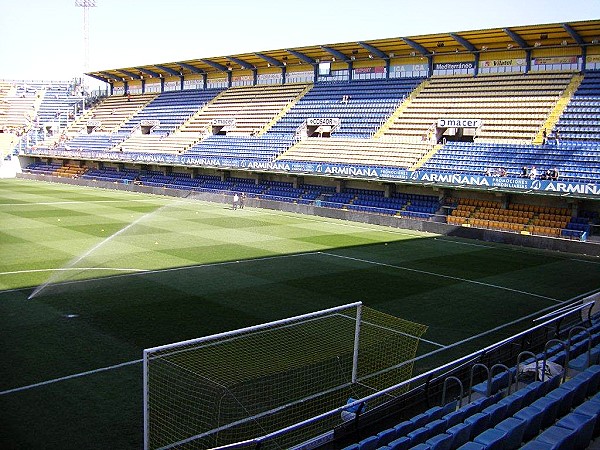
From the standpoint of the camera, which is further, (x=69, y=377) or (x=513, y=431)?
(x=69, y=377)

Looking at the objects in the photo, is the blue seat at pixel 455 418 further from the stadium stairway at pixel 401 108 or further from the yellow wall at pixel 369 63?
the yellow wall at pixel 369 63

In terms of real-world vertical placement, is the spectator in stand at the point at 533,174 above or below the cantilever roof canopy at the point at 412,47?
below

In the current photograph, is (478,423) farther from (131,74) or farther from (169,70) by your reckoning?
(131,74)

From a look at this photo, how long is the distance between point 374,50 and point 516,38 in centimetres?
1133

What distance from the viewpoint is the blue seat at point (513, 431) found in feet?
20.0

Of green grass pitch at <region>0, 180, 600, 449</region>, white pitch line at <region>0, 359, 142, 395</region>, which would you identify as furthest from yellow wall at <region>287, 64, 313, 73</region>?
white pitch line at <region>0, 359, 142, 395</region>

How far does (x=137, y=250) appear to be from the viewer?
2298 centimetres

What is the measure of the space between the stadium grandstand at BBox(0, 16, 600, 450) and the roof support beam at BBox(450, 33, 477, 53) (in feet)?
0.45

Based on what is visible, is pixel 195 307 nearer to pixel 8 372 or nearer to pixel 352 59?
pixel 8 372

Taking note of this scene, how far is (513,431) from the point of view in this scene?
618 centimetres

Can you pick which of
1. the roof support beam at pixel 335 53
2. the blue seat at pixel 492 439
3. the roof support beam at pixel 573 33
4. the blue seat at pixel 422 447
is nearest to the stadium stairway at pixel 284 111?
the roof support beam at pixel 335 53

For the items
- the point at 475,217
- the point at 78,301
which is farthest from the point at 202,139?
the point at 78,301

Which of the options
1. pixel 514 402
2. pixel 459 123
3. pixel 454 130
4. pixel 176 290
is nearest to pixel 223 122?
pixel 454 130

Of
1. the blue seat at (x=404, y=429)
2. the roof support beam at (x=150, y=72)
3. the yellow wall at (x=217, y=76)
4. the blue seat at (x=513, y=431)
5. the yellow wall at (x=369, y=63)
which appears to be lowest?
the blue seat at (x=404, y=429)
